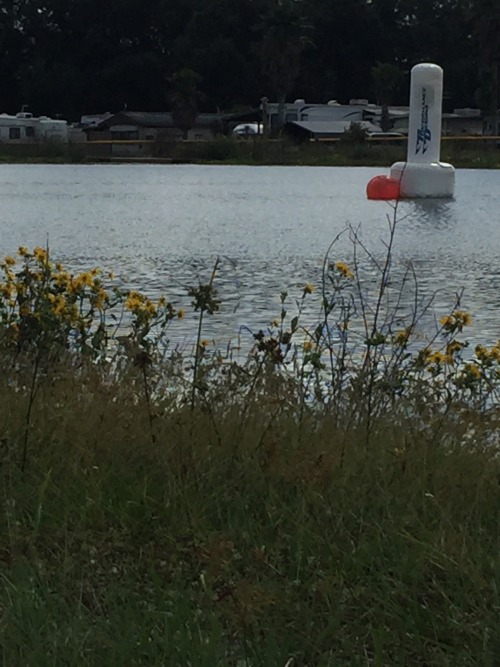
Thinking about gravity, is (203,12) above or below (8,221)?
above

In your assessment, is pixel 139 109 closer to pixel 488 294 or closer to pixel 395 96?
pixel 395 96

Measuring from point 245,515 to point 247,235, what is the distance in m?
18.3

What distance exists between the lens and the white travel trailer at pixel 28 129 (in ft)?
267

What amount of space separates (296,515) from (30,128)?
80485 mm

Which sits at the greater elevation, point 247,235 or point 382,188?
point 382,188

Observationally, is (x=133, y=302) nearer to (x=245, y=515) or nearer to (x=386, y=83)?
(x=245, y=515)

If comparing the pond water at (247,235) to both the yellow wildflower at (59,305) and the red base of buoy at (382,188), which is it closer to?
the red base of buoy at (382,188)

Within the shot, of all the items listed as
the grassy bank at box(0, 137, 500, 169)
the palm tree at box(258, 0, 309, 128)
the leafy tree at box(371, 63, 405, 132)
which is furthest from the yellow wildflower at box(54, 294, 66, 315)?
the leafy tree at box(371, 63, 405, 132)

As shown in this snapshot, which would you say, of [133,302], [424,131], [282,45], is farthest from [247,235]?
[282,45]

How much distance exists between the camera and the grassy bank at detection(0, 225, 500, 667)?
11.1ft

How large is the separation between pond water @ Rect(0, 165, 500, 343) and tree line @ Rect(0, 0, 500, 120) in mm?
44751

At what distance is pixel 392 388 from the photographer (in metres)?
5.74

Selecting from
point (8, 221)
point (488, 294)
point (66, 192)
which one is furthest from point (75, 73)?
point (488, 294)

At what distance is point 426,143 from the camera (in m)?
36.9
